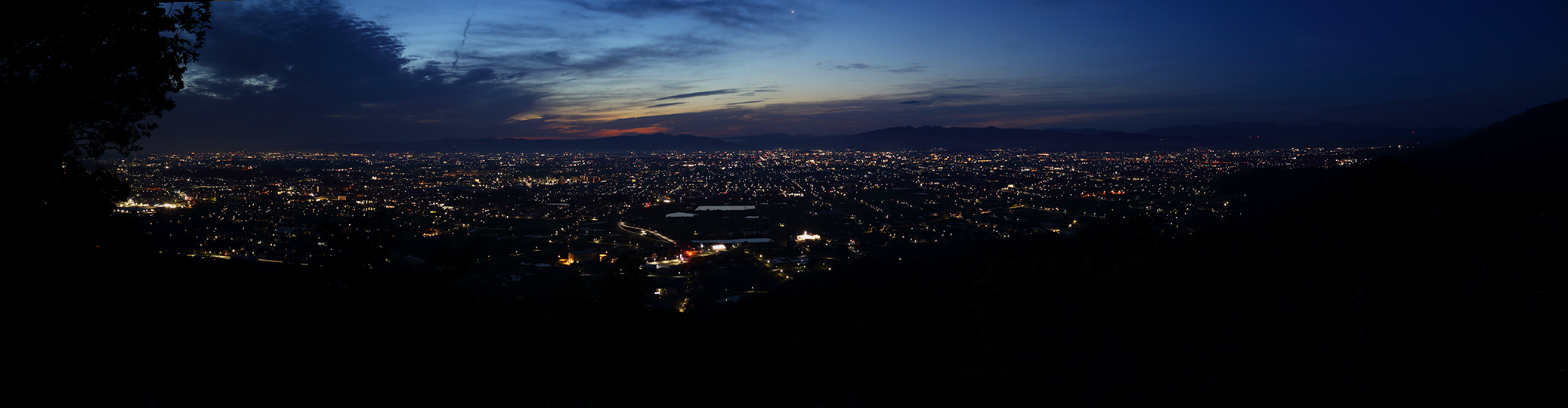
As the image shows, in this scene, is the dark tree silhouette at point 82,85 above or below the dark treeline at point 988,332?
above

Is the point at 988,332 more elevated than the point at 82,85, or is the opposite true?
the point at 82,85

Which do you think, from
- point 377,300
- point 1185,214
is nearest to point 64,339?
point 377,300

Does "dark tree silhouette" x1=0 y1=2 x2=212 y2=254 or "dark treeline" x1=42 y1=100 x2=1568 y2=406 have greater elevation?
"dark tree silhouette" x1=0 y1=2 x2=212 y2=254

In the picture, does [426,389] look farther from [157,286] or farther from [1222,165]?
[1222,165]

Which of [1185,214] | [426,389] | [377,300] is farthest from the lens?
[1185,214]
